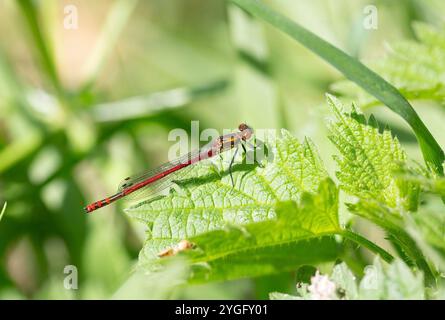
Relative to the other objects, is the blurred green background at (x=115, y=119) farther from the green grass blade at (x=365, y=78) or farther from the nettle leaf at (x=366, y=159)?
the nettle leaf at (x=366, y=159)

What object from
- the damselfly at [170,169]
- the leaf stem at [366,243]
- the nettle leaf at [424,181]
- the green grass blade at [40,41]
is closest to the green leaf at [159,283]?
the leaf stem at [366,243]

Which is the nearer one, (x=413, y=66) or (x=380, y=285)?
(x=380, y=285)

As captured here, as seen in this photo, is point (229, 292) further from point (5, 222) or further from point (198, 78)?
point (198, 78)

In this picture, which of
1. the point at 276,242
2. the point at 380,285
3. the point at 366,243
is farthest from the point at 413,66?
the point at 380,285

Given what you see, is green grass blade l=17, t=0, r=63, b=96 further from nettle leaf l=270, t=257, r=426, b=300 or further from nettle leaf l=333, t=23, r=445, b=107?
nettle leaf l=270, t=257, r=426, b=300

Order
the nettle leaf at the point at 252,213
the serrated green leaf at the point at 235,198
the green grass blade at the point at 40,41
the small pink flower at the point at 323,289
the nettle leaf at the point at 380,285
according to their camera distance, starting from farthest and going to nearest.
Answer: the green grass blade at the point at 40,41, the serrated green leaf at the point at 235,198, the nettle leaf at the point at 252,213, the small pink flower at the point at 323,289, the nettle leaf at the point at 380,285

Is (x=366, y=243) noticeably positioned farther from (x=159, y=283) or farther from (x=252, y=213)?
(x=159, y=283)
